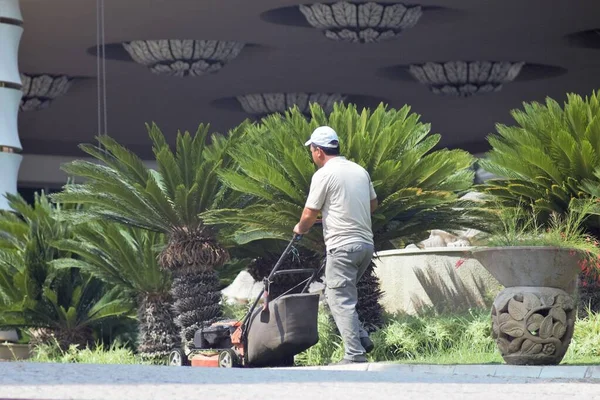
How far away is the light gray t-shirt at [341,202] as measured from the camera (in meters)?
9.89

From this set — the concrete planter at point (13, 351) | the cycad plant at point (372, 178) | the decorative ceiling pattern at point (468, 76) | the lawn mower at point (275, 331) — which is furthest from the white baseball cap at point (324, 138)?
the decorative ceiling pattern at point (468, 76)

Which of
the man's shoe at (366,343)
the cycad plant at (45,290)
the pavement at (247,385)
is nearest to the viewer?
the pavement at (247,385)

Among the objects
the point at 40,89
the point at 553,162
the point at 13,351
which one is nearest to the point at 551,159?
the point at 553,162

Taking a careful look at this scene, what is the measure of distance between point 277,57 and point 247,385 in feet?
76.7

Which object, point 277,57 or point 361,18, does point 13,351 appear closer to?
point 361,18

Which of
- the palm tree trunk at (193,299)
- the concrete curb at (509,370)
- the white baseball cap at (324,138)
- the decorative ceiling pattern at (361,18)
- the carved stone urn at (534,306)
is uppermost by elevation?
the decorative ceiling pattern at (361,18)

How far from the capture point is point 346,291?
982 cm

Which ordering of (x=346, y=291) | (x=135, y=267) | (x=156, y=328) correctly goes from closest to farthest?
(x=346, y=291)
(x=156, y=328)
(x=135, y=267)

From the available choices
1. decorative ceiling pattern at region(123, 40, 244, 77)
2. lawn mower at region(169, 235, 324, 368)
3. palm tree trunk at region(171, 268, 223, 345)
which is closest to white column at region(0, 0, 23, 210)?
palm tree trunk at region(171, 268, 223, 345)

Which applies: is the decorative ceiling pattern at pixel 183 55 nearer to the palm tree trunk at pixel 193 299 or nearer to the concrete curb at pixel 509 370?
the palm tree trunk at pixel 193 299

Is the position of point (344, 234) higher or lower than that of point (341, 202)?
lower

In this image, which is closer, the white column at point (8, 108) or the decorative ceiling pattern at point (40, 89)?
the white column at point (8, 108)

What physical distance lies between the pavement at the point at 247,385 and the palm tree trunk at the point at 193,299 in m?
6.20

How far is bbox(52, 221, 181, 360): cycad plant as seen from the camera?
1531 centimetres
